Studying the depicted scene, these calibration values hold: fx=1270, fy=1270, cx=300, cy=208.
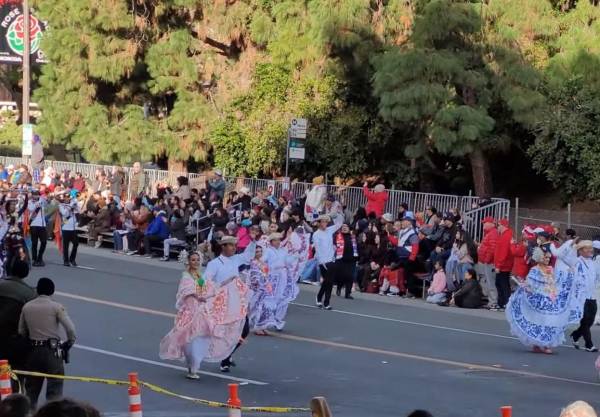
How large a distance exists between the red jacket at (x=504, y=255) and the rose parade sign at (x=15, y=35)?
24011 millimetres

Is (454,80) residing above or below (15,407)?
above

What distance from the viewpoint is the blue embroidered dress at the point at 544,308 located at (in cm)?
1822

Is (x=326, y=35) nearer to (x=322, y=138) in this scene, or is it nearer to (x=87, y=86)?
(x=322, y=138)

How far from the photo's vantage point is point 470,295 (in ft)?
77.5

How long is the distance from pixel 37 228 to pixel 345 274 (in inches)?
291

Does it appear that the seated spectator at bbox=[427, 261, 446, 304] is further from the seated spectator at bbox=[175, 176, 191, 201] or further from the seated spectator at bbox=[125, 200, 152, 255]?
the seated spectator at bbox=[175, 176, 191, 201]

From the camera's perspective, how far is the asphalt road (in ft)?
45.8

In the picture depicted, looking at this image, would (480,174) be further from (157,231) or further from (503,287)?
(503,287)

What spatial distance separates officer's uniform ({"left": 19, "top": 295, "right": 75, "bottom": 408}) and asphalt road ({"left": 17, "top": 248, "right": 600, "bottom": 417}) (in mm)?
1374

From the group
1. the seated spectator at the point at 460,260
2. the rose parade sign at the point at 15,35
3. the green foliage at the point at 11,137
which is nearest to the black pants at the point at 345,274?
the seated spectator at the point at 460,260

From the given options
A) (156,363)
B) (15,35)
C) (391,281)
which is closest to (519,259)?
(391,281)

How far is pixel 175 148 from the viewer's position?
39.4m

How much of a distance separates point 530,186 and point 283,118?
7168 mm

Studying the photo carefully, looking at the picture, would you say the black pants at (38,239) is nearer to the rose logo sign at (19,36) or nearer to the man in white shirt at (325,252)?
the man in white shirt at (325,252)
